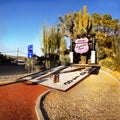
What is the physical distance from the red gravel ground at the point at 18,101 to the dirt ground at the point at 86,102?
68cm

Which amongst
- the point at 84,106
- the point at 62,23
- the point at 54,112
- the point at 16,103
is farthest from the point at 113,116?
the point at 62,23

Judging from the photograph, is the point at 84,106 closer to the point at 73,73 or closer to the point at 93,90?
the point at 93,90

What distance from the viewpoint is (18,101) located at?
418 inches

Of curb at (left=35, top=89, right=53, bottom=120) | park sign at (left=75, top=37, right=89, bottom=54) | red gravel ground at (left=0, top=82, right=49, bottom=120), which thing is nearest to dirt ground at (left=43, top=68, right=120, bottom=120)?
curb at (left=35, top=89, right=53, bottom=120)

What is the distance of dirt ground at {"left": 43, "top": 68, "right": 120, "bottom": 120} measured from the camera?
951cm

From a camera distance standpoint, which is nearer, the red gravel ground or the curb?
the curb

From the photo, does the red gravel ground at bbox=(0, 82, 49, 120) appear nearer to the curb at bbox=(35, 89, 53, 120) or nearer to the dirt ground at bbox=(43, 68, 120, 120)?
the curb at bbox=(35, 89, 53, 120)

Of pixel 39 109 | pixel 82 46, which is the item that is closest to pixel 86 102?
pixel 39 109

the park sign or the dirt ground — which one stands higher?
the park sign

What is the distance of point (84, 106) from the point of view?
1084 cm

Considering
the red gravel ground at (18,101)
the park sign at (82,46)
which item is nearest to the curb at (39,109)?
the red gravel ground at (18,101)

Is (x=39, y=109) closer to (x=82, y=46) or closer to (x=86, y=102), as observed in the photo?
(x=86, y=102)

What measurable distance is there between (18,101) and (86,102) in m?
3.26

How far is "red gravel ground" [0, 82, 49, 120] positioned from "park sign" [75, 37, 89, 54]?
36.7 feet
